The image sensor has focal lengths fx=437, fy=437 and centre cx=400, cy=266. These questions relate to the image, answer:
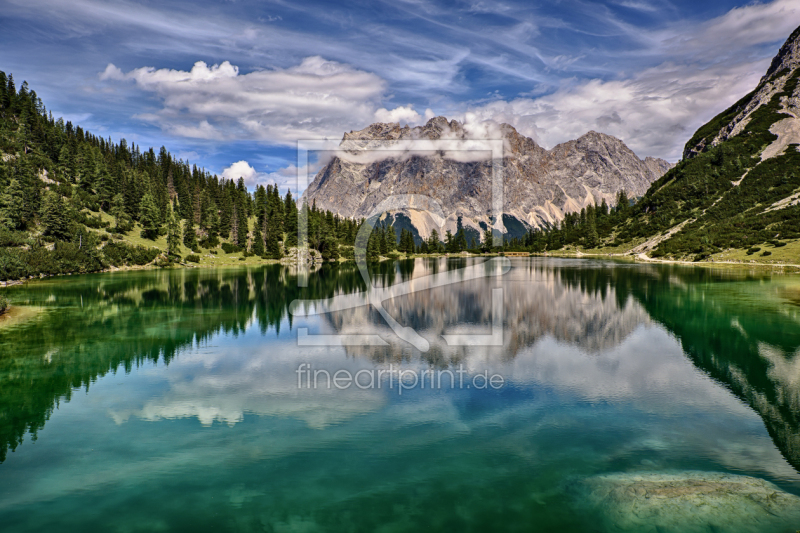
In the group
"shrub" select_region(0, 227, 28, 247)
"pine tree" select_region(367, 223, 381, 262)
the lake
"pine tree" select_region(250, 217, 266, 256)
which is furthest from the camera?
"pine tree" select_region(367, 223, 381, 262)

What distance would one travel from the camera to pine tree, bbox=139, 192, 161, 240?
139375 mm

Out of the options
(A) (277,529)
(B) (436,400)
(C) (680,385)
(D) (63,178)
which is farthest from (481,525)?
(D) (63,178)

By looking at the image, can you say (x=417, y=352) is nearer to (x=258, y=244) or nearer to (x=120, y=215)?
(x=120, y=215)

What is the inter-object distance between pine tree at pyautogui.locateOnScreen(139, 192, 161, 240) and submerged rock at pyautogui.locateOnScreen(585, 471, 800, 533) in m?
152

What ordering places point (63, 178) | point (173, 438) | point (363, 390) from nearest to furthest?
point (173, 438)
point (363, 390)
point (63, 178)

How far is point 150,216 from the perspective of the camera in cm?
14012

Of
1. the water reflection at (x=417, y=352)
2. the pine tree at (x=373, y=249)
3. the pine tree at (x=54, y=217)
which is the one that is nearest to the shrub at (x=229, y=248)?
the pine tree at (x=373, y=249)

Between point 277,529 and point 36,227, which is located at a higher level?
point 36,227

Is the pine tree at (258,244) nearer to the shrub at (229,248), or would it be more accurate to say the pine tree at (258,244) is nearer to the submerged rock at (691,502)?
the shrub at (229,248)

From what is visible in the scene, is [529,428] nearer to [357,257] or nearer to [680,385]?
[680,385]

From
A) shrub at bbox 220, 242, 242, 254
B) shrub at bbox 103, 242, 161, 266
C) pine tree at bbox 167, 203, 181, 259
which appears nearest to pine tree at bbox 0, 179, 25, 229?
shrub at bbox 103, 242, 161, 266

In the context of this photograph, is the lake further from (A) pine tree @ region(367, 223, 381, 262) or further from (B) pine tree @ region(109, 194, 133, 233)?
(A) pine tree @ region(367, 223, 381, 262)

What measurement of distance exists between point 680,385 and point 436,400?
42.3 feet

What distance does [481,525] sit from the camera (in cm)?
1119
